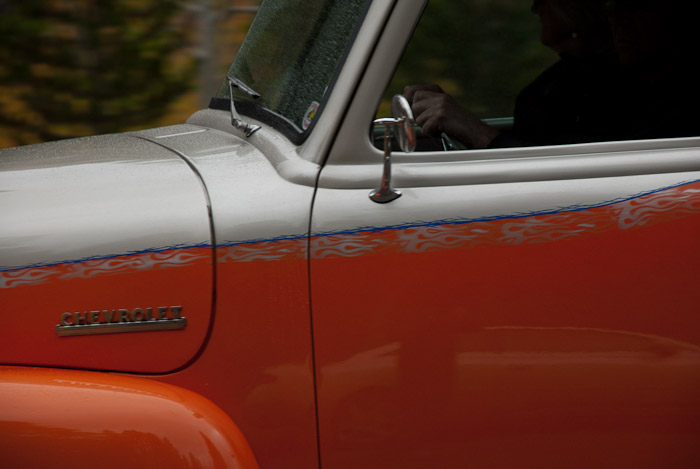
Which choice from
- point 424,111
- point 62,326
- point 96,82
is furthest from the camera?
point 96,82

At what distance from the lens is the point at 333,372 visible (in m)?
1.75

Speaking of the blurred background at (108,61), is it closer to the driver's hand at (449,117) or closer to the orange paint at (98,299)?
the driver's hand at (449,117)

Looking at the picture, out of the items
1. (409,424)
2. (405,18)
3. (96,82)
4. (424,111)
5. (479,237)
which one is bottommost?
(96,82)

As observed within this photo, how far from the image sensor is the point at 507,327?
176 cm

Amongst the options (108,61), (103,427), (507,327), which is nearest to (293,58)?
Answer: (507,327)

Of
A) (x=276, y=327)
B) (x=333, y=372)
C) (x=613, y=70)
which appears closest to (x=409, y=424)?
(x=333, y=372)

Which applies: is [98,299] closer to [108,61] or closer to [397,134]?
[397,134]

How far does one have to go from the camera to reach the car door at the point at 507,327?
1752 mm

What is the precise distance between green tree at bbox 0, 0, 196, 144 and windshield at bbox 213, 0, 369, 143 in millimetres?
3285

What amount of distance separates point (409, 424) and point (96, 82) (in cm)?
445

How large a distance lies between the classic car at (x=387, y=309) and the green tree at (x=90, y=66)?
3.92 m

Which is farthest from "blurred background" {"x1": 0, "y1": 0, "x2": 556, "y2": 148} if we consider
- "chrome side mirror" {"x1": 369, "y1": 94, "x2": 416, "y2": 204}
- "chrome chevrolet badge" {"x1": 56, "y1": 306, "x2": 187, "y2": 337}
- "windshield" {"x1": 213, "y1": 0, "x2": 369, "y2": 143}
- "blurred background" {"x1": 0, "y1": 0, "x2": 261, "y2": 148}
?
"chrome chevrolet badge" {"x1": 56, "y1": 306, "x2": 187, "y2": 337}

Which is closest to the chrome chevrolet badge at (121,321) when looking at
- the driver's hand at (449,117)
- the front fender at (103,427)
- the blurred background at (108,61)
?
the front fender at (103,427)

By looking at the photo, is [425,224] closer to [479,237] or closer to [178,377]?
[479,237]
